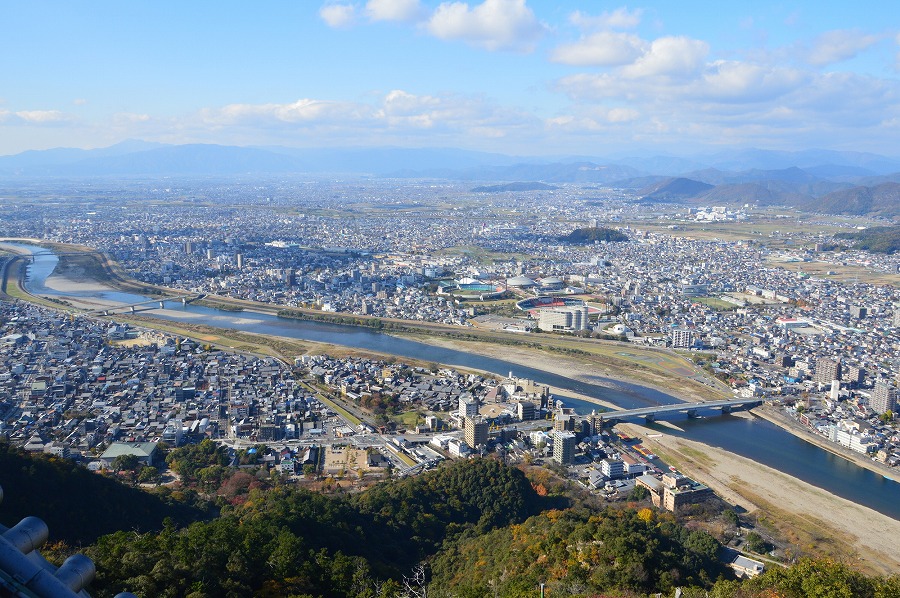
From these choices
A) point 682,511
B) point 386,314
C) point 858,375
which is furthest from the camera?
point 386,314

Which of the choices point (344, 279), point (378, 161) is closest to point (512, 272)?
point (344, 279)

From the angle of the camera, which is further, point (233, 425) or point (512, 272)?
point (512, 272)

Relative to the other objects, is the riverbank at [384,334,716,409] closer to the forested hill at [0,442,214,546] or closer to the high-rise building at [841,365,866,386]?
the high-rise building at [841,365,866,386]

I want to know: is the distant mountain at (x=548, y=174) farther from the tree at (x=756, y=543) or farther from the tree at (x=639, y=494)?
the tree at (x=756, y=543)

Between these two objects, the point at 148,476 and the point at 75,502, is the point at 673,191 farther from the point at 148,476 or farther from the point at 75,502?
the point at 75,502

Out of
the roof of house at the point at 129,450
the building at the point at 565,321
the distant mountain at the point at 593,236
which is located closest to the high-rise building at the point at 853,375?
the building at the point at 565,321

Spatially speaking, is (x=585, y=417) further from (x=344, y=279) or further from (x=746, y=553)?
(x=344, y=279)

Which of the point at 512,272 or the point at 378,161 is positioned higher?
the point at 378,161

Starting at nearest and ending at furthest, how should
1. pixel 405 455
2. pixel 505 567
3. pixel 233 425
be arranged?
pixel 505 567
pixel 405 455
pixel 233 425
